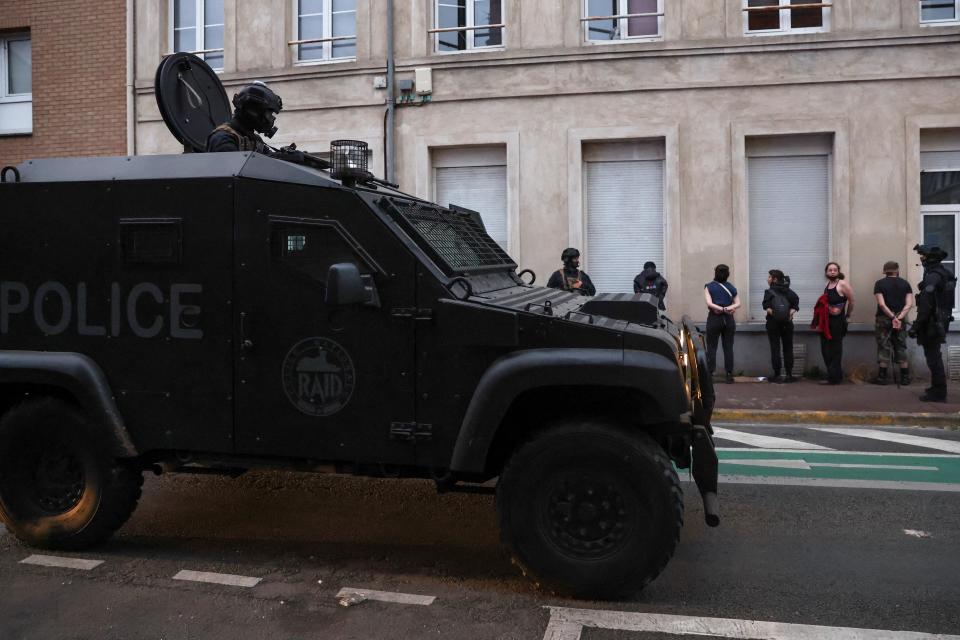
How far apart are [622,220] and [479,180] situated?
2.52m

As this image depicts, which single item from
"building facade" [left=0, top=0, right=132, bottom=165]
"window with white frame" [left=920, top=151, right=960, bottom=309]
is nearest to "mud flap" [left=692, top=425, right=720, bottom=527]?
"window with white frame" [left=920, top=151, right=960, bottom=309]

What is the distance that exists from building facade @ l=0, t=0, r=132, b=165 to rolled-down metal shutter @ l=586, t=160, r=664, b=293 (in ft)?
28.4

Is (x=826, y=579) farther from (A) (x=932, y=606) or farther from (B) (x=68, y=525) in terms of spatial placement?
(B) (x=68, y=525)

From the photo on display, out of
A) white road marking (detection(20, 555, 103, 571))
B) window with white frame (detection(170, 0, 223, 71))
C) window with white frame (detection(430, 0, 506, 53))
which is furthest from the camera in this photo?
window with white frame (detection(170, 0, 223, 71))

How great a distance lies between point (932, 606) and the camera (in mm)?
4164

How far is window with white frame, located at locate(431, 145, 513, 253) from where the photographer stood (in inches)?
574

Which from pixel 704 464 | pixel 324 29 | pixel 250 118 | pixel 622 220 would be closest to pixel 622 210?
pixel 622 220

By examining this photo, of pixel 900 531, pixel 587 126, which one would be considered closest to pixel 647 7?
pixel 587 126

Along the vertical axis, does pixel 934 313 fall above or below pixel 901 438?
above

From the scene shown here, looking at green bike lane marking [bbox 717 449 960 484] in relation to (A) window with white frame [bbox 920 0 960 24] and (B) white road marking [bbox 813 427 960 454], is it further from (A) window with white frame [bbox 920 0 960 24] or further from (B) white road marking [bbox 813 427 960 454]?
(A) window with white frame [bbox 920 0 960 24]

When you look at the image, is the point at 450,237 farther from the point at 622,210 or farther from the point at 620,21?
the point at 620,21

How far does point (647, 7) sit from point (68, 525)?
12368 mm

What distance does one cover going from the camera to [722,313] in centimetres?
1279

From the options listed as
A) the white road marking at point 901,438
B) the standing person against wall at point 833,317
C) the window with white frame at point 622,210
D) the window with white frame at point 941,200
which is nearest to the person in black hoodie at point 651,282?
the window with white frame at point 622,210
